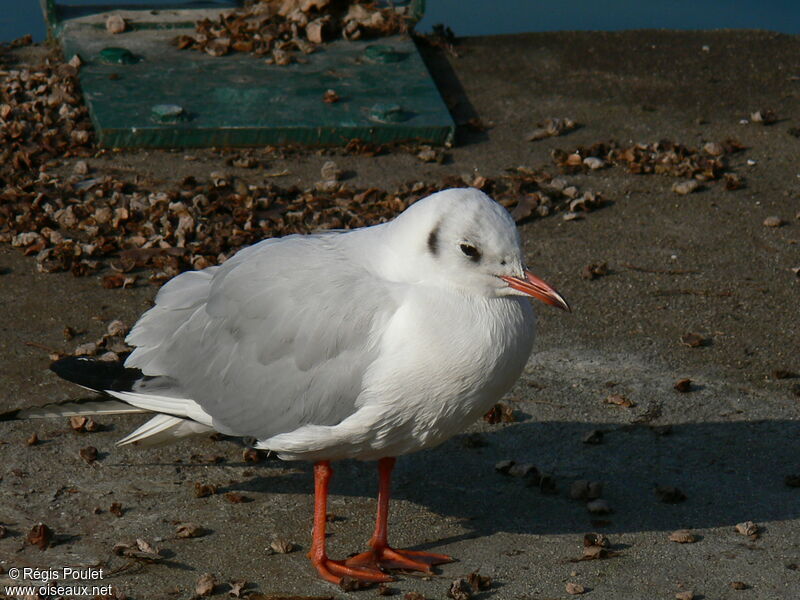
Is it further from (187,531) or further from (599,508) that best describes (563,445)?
(187,531)

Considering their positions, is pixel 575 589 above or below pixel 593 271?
above

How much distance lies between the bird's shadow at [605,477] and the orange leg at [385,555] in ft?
0.54

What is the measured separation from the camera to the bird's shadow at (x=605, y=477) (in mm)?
4211

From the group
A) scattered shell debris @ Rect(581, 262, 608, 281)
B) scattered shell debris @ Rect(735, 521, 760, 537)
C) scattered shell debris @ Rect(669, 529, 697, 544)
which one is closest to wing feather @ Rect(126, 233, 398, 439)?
scattered shell debris @ Rect(669, 529, 697, 544)

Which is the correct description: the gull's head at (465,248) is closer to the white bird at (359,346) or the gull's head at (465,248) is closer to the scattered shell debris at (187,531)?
the white bird at (359,346)

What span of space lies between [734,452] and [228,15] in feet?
17.1

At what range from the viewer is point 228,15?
27.4 feet

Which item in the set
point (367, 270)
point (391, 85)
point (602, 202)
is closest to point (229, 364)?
point (367, 270)

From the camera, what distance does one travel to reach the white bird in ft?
A: 11.7

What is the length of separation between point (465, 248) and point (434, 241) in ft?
0.32

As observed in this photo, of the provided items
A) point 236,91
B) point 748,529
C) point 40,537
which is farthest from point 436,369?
point 236,91

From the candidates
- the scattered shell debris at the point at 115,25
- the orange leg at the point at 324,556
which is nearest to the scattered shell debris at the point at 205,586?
the orange leg at the point at 324,556

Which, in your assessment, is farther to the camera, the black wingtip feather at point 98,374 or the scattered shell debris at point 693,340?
the scattered shell debris at point 693,340

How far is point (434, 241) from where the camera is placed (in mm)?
3609
